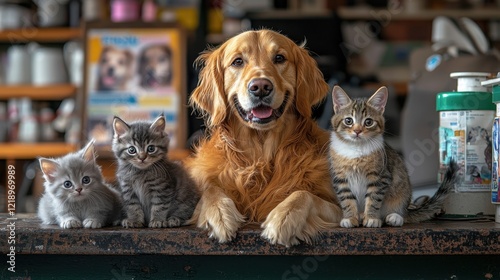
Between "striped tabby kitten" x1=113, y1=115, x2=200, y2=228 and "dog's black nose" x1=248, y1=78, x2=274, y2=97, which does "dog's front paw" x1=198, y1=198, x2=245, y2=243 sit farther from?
"dog's black nose" x1=248, y1=78, x2=274, y2=97

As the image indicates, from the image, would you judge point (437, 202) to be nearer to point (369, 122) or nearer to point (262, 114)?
point (369, 122)

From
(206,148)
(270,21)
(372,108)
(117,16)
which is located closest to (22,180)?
(117,16)

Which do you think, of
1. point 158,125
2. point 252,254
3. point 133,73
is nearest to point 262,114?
point 158,125

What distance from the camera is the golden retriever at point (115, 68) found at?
4.38 metres

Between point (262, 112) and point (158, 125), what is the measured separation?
0.28 metres

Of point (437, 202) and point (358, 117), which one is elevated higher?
point (358, 117)

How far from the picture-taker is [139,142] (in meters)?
1.51

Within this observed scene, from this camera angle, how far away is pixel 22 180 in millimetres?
5117

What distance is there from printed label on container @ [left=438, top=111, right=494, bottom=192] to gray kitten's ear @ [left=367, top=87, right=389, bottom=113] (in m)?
0.28

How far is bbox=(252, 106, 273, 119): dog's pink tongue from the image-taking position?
166 centimetres

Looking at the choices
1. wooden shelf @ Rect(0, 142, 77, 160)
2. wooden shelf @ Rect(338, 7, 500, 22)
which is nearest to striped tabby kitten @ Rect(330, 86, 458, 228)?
wooden shelf @ Rect(0, 142, 77, 160)

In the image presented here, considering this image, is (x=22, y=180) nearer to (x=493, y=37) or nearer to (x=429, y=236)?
(x=493, y=37)

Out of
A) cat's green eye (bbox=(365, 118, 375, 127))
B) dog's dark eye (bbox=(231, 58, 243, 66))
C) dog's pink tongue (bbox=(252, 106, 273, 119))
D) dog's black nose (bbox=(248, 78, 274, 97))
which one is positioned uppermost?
dog's dark eye (bbox=(231, 58, 243, 66))

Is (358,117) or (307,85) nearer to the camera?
(358,117)
